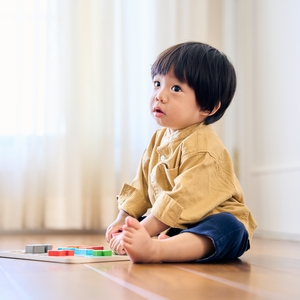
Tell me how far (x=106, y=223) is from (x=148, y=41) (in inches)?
33.4

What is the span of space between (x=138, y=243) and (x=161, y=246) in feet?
0.24

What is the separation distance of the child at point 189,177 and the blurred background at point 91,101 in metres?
1.01

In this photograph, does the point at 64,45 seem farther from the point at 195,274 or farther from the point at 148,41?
the point at 195,274

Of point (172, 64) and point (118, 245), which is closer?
point (118, 245)

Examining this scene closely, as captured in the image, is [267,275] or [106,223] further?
[106,223]

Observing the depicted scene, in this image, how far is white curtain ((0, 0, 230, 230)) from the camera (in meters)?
2.45

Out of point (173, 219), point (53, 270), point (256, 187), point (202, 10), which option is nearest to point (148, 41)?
point (202, 10)

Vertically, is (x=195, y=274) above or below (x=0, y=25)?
below

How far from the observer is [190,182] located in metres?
1.22

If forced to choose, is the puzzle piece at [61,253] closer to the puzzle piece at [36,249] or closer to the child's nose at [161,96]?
the puzzle piece at [36,249]

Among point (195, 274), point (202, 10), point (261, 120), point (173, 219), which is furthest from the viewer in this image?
point (202, 10)

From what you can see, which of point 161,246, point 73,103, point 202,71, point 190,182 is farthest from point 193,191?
point 73,103

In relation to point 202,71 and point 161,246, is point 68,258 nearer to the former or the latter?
point 161,246

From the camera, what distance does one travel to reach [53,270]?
38.7 inches
